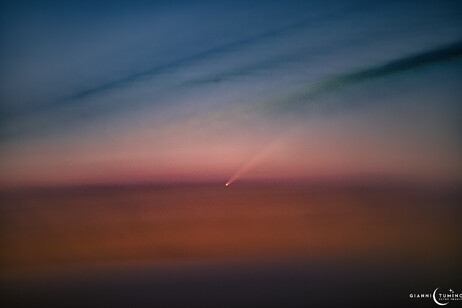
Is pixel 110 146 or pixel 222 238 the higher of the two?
pixel 110 146

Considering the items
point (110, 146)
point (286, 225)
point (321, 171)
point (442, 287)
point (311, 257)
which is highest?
point (110, 146)

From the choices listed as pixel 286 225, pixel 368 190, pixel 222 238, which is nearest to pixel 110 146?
pixel 222 238

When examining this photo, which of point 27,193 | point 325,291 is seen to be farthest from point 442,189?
point 27,193

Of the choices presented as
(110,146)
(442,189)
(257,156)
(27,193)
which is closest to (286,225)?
(257,156)

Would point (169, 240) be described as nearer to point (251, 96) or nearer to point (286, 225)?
point (286, 225)

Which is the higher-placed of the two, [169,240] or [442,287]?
[169,240]

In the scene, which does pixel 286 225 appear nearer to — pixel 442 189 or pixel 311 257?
pixel 311 257

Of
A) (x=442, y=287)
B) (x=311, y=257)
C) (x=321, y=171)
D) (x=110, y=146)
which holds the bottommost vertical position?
(x=442, y=287)

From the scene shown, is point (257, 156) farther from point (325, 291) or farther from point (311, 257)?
point (325, 291)
